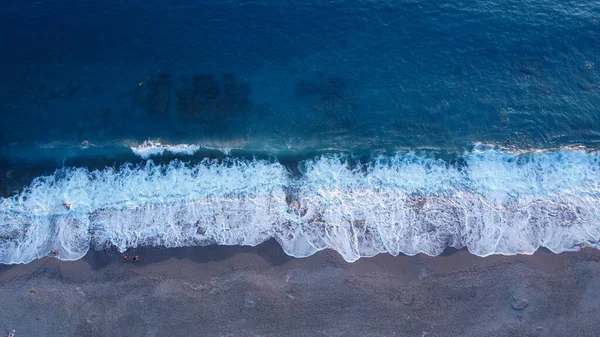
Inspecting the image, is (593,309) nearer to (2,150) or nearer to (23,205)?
(23,205)

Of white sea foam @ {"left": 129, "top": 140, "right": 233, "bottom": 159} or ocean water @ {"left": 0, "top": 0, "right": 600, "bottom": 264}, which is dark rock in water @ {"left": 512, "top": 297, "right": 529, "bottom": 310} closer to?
ocean water @ {"left": 0, "top": 0, "right": 600, "bottom": 264}

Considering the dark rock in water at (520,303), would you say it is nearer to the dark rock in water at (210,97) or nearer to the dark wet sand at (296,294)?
the dark wet sand at (296,294)

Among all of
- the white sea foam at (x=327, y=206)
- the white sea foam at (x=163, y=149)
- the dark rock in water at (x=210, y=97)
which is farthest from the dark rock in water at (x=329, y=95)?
the white sea foam at (x=163, y=149)

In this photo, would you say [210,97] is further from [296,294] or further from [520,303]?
Answer: [520,303]

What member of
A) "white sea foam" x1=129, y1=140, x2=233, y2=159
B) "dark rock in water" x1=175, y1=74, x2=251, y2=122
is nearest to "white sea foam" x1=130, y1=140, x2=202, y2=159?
"white sea foam" x1=129, y1=140, x2=233, y2=159

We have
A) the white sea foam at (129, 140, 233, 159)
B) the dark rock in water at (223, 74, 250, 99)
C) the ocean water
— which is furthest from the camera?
the dark rock in water at (223, 74, 250, 99)

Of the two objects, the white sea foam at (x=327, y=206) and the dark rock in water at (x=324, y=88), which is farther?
the dark rock in water at (x=324, y=88)
